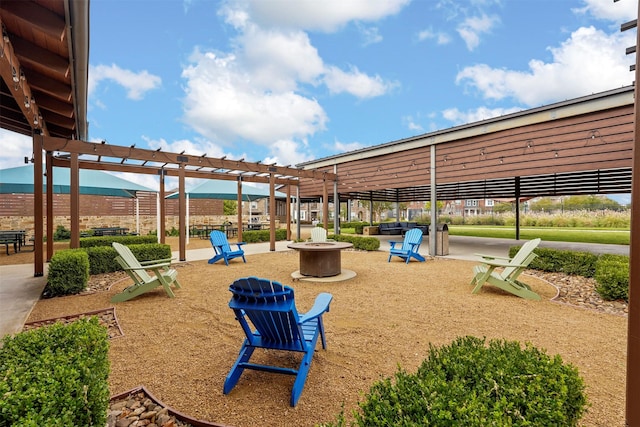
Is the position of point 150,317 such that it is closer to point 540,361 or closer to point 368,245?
point 540,361

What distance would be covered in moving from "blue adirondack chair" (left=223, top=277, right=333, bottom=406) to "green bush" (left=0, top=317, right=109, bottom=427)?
94cm

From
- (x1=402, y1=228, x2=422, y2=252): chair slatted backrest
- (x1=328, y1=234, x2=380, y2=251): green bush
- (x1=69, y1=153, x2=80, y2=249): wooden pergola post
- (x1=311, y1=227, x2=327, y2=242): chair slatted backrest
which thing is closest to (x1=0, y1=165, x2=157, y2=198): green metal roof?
(x1=69, y1=153, x2=80, y2=249): wooden pergola post

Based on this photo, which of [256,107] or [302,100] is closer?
[256,107]

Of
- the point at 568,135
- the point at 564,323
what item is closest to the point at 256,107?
the point at 568,135

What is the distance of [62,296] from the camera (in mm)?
5336

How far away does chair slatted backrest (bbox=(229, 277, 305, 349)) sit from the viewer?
236cm

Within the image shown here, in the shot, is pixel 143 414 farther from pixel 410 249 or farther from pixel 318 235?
pixel 410 249

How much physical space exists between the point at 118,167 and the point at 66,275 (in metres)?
5.78

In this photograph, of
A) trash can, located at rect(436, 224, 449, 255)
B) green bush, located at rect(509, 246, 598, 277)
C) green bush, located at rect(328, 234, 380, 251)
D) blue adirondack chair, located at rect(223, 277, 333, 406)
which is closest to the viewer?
blue adirondack chair, located at rect(223, 277, 333, 406)

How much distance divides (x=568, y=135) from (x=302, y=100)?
65.6 feet

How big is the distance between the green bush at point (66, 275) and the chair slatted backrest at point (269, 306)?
4724mm

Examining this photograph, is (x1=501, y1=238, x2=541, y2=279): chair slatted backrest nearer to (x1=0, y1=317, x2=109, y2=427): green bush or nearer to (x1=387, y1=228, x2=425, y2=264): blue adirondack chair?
(x1=387, y1=228, x2=425, y2=264): blue adirondack chair

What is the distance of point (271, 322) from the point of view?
251 cm

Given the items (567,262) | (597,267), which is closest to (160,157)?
(597,267)
